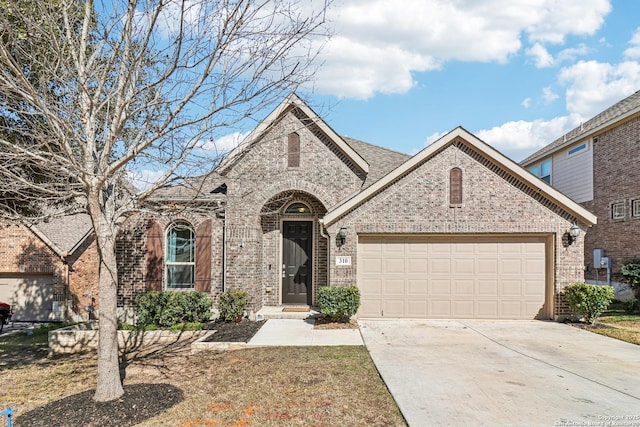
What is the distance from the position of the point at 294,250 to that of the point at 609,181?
12547 mm

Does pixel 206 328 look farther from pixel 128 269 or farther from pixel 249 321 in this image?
pixel 128 269

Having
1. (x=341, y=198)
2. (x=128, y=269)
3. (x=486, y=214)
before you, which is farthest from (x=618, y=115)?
(x=128, y=269)

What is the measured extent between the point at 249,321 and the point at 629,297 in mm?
13182

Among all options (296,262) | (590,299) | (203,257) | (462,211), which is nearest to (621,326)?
(590,299)

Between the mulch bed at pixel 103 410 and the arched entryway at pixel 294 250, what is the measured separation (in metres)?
7.06

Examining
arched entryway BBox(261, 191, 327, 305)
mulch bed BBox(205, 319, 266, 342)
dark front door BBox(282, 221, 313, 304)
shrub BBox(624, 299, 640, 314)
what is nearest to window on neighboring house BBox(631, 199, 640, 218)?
shrub BBox(624, 299, 640, 314)

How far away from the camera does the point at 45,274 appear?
14.3 m

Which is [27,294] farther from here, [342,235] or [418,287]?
[418,287]

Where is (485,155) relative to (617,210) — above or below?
above

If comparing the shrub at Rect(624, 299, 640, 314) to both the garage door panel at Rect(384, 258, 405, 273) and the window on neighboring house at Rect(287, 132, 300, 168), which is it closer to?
the garage door panel at Rect(384, 258, 405, 273)

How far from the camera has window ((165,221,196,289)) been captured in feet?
41.4

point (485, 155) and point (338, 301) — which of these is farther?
point (485, 155)

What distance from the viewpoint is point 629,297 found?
15.1 meters

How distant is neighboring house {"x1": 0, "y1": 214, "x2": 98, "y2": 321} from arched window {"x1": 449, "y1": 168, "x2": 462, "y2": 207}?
11.6 m
